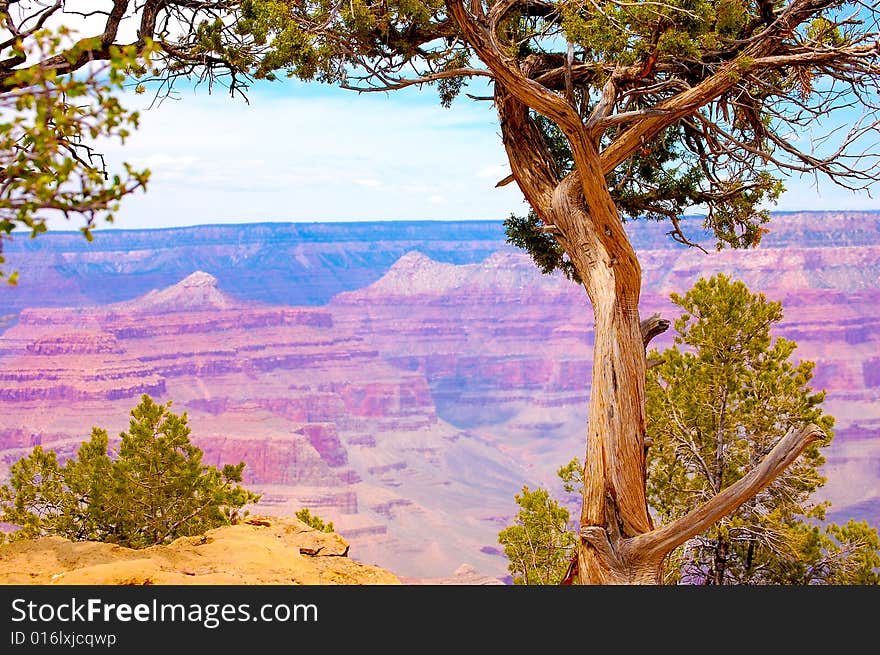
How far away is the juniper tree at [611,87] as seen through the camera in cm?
788

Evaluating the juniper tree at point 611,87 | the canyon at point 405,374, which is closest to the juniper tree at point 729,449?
the juniper tree at point 611,87

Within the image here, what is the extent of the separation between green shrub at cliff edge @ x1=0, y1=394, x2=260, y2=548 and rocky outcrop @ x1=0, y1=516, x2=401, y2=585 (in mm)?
3466

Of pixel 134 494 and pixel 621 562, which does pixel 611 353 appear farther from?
pixel 134 494

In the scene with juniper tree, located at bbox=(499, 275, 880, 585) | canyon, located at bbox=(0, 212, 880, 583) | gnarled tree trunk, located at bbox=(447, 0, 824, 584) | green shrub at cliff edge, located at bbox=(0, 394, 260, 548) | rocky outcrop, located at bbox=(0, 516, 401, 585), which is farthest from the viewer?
canyon, located at bbox=(0, 212, 880, 583)

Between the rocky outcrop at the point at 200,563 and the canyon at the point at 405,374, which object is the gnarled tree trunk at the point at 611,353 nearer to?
the rocky outcrop at the point at 200,563

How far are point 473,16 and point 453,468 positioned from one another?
304 feet

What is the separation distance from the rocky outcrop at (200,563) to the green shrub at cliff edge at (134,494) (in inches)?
136

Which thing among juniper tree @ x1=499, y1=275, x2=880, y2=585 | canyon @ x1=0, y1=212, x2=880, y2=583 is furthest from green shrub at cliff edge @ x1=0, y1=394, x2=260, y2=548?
canyon @ x1=0, y1=212, x2=880, y2=583

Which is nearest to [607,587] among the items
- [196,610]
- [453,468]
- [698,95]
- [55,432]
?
[196,610]

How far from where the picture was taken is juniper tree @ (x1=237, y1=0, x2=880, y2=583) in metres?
7.88

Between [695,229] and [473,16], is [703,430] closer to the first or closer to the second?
[473,16]

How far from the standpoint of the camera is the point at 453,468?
99000 mm

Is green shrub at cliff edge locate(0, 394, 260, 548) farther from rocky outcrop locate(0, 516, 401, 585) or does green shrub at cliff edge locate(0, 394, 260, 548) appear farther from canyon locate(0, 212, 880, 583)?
canyon locate(0, 212, 880, 583)

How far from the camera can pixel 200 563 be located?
7.62 m
